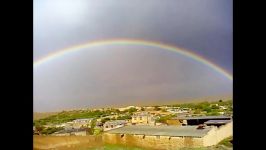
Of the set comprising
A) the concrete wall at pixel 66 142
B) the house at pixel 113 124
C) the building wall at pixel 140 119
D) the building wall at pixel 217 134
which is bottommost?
the concrete wall at pixel 66 142

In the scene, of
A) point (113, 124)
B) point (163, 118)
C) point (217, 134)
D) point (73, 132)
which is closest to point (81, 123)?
point (73, 132)

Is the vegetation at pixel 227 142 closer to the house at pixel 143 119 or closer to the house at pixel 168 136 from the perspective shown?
the house at pixel 168 136

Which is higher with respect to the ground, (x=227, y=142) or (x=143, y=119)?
(x=143, y=119)

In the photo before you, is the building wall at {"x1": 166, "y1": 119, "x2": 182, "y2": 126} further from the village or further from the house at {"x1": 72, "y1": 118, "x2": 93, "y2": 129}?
the house at {"x1": 72, "y1": 118, "x2": 93, "y2": 129}

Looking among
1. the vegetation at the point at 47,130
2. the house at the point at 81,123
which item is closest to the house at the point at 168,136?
the house at the point at 81,123

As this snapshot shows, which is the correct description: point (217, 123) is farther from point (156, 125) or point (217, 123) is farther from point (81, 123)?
point (81, 123)
